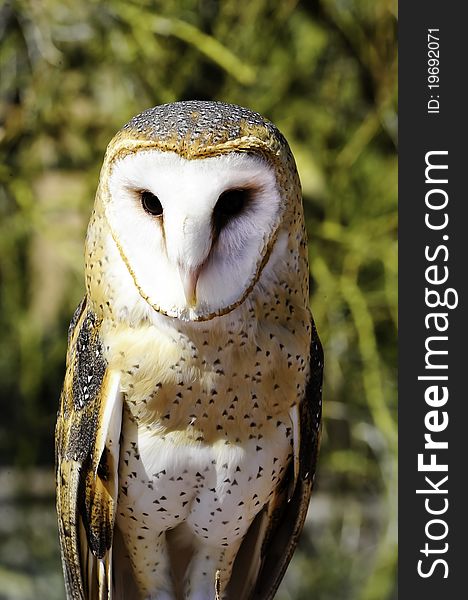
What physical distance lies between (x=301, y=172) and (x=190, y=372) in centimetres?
133

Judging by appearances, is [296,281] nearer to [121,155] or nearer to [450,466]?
[121,155]

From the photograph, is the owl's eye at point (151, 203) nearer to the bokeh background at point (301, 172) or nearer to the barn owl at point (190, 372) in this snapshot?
the barn owl at point (190, 372)

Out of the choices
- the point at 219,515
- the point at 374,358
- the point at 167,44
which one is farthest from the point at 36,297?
the point at 219,515

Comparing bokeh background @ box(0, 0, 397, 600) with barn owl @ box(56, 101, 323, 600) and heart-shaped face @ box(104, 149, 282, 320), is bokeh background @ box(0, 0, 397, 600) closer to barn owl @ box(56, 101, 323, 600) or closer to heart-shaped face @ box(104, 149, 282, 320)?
barn owl @ box(56, 101, 323, 600)

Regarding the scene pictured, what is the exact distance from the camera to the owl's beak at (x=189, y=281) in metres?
0.81

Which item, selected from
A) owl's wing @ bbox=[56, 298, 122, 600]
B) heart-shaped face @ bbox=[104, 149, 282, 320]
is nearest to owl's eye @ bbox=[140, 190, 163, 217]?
heart-shaped face @ bbox=[104, 149, 282, 320]

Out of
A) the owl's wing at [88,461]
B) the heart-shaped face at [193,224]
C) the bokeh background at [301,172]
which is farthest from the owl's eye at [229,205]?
the bokeh background at [301,172]

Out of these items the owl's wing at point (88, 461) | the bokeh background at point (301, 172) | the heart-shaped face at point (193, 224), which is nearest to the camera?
the heart-shaped face at point (193, 224)

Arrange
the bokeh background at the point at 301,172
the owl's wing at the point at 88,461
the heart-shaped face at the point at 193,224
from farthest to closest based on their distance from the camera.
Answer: the bokeh background at the point at 301,172 → the owl's wing at the point at 88,461 → the heart-shaped face at the point at 193,224

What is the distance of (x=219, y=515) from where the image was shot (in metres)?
1.01

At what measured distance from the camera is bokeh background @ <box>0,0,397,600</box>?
81.5 inches

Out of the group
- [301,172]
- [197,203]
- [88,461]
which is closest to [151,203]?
[197,203]

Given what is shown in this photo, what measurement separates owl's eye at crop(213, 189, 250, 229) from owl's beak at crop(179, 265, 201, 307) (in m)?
0.05

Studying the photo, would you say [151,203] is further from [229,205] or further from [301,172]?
[301,172]
